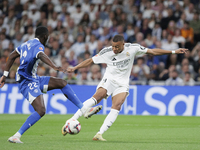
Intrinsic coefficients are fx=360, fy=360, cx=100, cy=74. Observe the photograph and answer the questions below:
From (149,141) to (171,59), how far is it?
27.5 ft

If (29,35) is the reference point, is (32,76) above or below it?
below

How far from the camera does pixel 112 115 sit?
275 inches

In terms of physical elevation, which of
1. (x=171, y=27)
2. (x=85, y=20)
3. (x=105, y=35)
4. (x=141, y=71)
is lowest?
(x=141, y=71)

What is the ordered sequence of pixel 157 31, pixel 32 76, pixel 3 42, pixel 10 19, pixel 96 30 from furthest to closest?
pixel 10 19
pixel 3 42
pixel 96 30
pixel 157 31
pixel 32 76

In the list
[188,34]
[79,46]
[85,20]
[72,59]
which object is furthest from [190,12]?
[72,59]

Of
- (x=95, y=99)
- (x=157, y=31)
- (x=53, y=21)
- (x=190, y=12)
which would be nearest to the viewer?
(x=95, y=99)

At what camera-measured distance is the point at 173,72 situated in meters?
14.1

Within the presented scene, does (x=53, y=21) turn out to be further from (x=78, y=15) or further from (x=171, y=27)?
(x=171, y=27)

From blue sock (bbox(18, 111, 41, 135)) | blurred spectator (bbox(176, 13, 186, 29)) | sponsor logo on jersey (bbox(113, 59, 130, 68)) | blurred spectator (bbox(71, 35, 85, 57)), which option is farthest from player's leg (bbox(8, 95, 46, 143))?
blurred spectator (bbox(176, 13, 186, 29))

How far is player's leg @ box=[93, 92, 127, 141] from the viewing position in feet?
22.7

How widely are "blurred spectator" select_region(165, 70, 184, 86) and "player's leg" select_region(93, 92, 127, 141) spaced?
23.7 feet

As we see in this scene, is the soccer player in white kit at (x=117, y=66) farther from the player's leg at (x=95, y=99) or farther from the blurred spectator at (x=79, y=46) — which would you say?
the blurred spectator at (x=79, y=46)

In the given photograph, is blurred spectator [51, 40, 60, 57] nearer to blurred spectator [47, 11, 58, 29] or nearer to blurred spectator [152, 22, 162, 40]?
blurred spectator [47, 11, 58, 29]

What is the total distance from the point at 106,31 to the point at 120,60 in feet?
30.2
